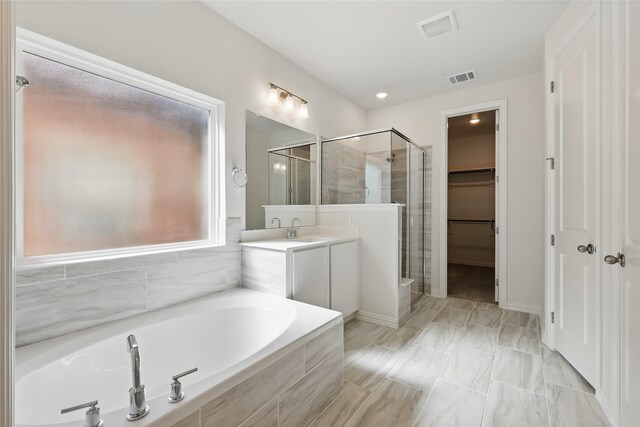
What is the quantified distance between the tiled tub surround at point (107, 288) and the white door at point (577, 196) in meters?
2.54

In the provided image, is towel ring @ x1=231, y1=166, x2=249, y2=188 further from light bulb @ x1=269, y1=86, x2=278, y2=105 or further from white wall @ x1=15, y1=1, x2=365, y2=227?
light bulb @ x1=269, y1=86, x2=278, y2=105

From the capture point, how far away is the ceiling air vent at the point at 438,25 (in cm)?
217

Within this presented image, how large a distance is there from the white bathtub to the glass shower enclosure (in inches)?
64.0

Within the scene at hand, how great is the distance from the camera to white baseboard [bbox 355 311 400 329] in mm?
2695

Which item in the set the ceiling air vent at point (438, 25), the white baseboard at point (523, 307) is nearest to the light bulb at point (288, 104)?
the ceiling air vent at point (438, 25)

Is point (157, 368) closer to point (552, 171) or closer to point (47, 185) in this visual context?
point (47, 185)

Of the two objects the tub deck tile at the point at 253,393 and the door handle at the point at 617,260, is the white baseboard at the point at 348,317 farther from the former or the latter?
the door handle at the point at 617,260

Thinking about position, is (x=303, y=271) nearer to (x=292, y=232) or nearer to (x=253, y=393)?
(x=292, y=232)

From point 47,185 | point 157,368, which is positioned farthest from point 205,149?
point 157,368

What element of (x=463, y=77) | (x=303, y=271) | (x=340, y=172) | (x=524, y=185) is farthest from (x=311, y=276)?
(x=463, y=77)

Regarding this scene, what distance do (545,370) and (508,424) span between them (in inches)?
29.8

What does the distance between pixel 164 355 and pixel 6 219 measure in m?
1.42

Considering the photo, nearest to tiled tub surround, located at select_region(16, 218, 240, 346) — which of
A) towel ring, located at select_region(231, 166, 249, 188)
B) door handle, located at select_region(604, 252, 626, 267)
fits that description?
towel ring, located at select_region(231, 166, 249, 188)

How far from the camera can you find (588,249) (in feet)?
5.57
